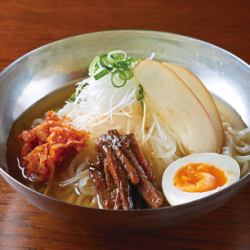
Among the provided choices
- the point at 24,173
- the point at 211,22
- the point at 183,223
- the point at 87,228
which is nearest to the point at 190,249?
the point at 183,223

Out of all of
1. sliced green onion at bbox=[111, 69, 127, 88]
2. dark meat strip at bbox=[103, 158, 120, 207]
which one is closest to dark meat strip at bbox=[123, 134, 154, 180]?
dark meat strip at bbox=[103, 158, 120, 207]

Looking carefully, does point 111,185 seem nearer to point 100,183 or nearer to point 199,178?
point 100,183

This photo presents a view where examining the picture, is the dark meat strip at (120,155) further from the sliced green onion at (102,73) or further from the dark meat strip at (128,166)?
the sliced green onion at (102,73)

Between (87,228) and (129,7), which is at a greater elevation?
(129,7)

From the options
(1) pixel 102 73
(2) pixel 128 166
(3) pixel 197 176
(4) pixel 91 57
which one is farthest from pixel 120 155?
(4) pixel 91 57

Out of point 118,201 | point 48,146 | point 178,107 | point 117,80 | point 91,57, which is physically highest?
point 91,57

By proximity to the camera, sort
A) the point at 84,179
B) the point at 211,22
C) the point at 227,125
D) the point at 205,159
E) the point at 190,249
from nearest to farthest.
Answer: the point at 190,249 → the point at 205,159 → the point at 84,179 → the point at 227,125 → the point at 211,22

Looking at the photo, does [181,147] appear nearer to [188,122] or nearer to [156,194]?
[188,122]
